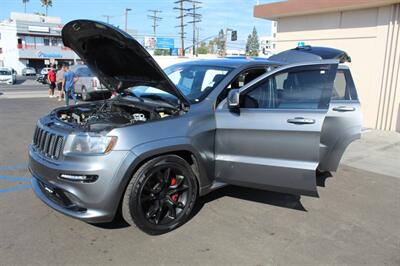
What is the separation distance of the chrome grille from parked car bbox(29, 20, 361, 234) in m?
0.01

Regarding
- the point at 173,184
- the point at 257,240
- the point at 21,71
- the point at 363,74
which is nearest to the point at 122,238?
the point at 173,184

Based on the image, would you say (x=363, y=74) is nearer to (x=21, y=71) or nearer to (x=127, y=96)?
(x=127, y=96)

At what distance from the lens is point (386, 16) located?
9.76 meters

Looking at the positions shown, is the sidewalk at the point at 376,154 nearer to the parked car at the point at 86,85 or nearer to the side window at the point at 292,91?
the side window at the point at 292,91

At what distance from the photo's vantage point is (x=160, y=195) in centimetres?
361

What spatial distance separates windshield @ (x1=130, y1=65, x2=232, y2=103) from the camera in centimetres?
417

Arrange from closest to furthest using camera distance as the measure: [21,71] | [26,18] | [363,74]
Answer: [363,74] < [21,71] < [26,18]

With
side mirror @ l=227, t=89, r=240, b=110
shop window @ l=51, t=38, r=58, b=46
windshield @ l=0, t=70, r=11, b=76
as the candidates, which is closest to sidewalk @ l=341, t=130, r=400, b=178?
side mirror @ l=227, t=89, r=240, b=110

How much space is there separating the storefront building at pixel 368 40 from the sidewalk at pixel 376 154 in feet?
3.30

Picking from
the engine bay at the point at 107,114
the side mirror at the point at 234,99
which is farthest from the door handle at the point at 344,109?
the engine bay at the point at 107,114

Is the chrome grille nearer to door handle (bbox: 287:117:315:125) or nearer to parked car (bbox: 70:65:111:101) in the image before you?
door handle (bbox: 287:117:315:125)

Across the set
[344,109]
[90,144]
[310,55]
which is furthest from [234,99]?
[310,55]

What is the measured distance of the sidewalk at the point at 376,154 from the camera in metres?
6.35

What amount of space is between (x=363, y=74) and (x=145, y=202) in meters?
9.10
